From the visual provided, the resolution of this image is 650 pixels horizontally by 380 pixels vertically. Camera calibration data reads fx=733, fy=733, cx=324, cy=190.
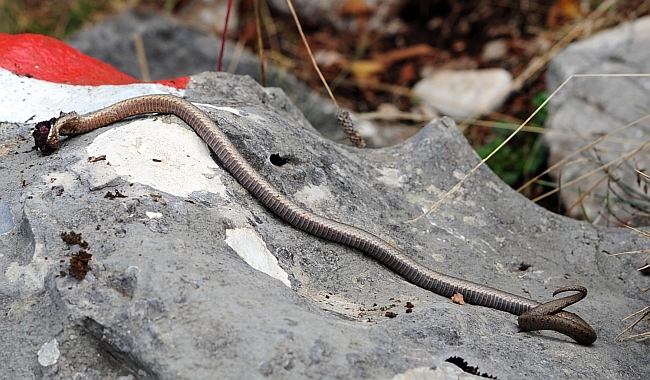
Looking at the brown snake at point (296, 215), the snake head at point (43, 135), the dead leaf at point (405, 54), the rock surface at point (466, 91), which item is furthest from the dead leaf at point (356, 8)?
the snake head at point (43, 135)

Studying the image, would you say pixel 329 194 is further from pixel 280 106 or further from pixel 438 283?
pixel 280 106

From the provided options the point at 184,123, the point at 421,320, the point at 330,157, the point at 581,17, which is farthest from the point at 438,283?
the point at 581,17

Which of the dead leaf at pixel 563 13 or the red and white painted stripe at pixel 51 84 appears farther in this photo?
the dead leaf at pixel 563 13

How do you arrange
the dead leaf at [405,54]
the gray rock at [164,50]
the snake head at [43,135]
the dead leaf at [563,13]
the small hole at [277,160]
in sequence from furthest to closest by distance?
the dead leaf at [405,54], the dead leaf at [563,13], the gray rock at [164,50], the small hole at [277,160], the snake head at [43,135]

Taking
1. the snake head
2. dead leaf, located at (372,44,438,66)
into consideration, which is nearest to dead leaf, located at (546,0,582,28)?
dead leaf, located at (372,44,438,66)

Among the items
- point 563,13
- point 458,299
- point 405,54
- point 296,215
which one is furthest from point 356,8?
point 458,299

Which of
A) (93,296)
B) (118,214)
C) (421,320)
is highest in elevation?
(421,320)

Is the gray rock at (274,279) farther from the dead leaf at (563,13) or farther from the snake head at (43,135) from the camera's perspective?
the dead leaf at (563,13)
